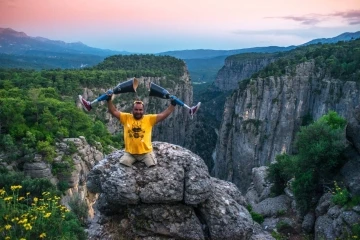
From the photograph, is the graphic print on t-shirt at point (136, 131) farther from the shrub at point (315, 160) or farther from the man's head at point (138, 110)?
the shrub at point (315, 160)

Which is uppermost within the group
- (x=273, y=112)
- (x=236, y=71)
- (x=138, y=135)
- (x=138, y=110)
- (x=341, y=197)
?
(x=138, y=110)

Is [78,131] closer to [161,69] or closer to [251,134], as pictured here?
[251,134]

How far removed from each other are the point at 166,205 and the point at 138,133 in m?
2.41

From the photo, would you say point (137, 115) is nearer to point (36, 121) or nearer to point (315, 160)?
point (315, 160)

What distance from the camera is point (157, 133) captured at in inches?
4087

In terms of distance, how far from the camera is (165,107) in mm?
102750

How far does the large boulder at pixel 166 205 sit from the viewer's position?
10211mm

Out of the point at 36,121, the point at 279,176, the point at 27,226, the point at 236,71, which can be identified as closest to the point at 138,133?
the point at 27,226

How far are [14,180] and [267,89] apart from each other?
218ft

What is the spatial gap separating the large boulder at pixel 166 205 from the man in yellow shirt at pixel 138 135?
0.93 ft

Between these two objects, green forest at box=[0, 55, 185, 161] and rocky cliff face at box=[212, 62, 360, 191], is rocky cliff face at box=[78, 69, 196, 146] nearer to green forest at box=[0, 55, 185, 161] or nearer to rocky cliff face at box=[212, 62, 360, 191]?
green forest at box=[0, 55, 185, 161]

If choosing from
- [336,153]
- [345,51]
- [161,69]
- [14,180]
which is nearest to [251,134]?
[345,51]

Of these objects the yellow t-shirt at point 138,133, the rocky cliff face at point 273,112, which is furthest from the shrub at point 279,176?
the rocky cliff face at point 273,112

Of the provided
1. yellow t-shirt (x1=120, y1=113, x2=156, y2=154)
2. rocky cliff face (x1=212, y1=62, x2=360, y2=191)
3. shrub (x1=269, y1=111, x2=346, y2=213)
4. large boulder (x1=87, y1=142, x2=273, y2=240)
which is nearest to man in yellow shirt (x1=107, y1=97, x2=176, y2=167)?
yellow t-shirt (x1=120, y1=113, x2=156, y2=154)
